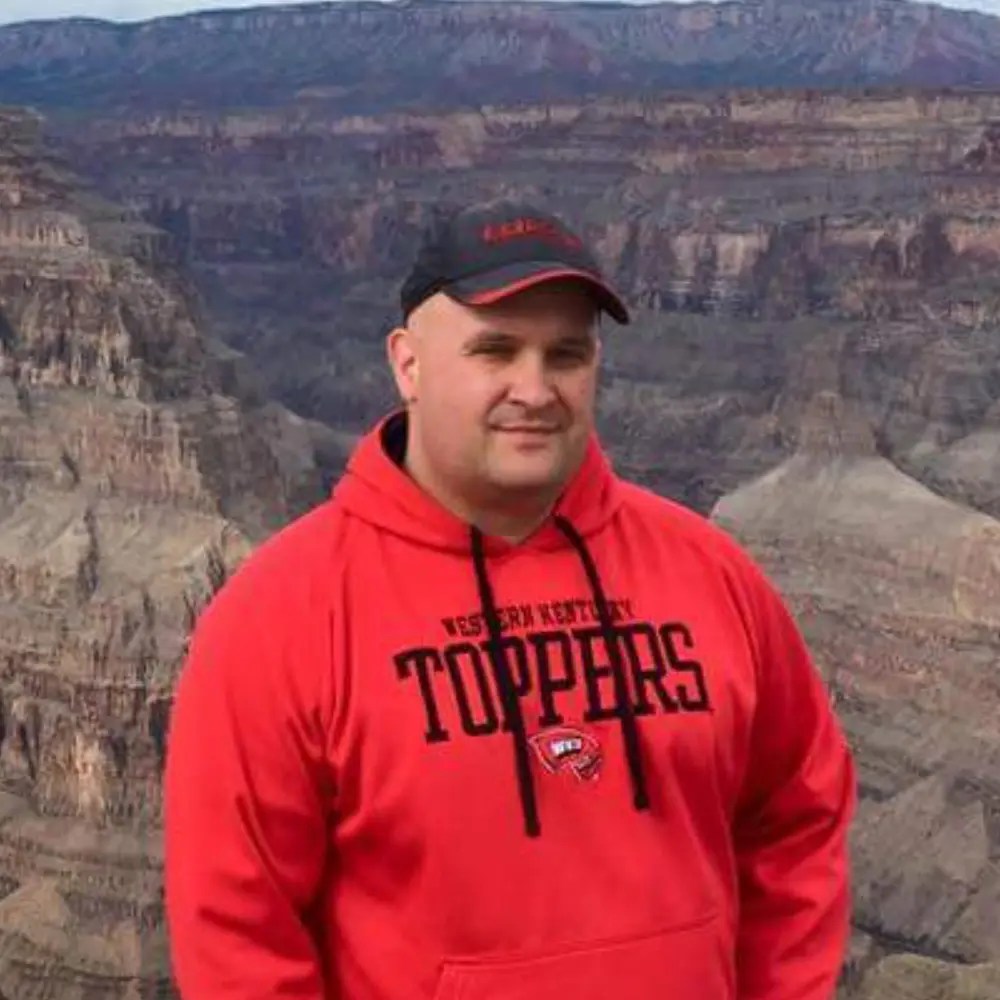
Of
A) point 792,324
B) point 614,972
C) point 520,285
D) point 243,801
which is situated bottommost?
point 792,324

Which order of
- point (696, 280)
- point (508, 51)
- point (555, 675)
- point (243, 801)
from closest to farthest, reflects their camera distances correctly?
point (243, 801), point (555, 675), point (696, 280), point (508, 51)

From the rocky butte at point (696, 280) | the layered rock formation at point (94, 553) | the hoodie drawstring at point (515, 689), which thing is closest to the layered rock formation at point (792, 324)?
the rocky butte at point (696, 280)

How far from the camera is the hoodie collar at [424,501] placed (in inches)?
161

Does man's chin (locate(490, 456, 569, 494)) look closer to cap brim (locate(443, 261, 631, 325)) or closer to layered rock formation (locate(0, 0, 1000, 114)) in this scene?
cap brim (locate(443, 261, 631, 325))

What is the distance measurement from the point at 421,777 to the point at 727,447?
149ft

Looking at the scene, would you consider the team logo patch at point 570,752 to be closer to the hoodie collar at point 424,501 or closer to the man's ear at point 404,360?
the hoodie collar at point 424,501

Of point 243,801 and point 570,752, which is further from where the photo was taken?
point 570,752

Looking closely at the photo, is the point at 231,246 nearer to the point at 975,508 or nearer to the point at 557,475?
Answer: the point at 975,508

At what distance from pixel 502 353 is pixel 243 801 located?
1047mm

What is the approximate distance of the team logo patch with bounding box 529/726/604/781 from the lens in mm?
3984

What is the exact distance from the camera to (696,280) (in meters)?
58.8

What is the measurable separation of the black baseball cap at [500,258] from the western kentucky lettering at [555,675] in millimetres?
708

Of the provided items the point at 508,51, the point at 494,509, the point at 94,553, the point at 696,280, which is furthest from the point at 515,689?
the point at 508,51

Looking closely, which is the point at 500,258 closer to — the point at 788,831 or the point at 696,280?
the point at 788,831
